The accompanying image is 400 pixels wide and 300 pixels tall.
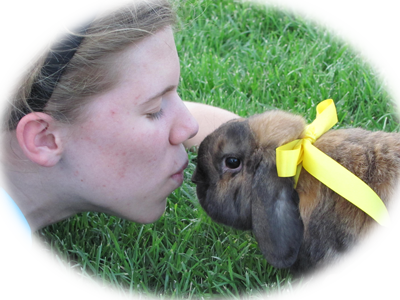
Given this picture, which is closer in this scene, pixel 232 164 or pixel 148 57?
pixel 148 57

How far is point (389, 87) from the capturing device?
3.92m

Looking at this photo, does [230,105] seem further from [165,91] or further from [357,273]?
[357,273]

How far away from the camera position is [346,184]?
236 centimetres

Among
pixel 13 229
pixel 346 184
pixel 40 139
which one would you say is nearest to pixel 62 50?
pixel 40 139

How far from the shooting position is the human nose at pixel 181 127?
264 cm

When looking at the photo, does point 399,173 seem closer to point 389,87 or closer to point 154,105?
point 154,105

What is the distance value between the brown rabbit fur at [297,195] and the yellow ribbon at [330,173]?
0.07 meters

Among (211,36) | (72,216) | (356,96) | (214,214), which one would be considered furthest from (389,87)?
(72,216)

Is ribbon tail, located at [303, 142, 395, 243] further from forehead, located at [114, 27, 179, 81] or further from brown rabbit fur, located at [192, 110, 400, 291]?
forehead, located at [114, 27, 179, 81]

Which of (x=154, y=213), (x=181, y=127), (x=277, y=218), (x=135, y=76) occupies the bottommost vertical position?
(x=154, y=213)

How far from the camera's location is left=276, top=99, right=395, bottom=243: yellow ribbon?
91.3 inches

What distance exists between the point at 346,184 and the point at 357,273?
0.40m

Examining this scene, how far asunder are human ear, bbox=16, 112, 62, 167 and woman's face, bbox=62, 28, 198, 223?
0.21ft

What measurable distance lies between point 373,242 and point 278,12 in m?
3.08
